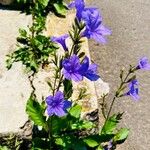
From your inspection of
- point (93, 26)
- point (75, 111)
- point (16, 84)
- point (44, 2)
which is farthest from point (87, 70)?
point (44, 2)

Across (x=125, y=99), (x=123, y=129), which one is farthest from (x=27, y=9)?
(x=123, y=129)

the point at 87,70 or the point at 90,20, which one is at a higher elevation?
the point at 90,20

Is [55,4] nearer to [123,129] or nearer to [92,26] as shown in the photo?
[123,129]

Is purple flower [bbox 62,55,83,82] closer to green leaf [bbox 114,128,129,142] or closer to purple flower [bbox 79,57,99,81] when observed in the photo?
purple flower [bbox 79,57,99,81]

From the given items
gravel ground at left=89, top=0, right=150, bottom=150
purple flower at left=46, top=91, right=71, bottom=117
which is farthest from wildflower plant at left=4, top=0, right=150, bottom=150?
gravel ground at left=89, top=0, right=150, bottom=150

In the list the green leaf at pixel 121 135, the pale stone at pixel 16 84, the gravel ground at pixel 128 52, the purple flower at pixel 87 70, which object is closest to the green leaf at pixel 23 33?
the pale stone at pixel 16 84

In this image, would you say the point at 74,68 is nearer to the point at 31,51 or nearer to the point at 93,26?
the point at 93,26

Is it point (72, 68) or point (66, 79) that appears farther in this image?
point (66, 79)
